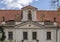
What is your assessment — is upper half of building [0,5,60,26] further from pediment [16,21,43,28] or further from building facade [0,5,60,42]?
pediment [16,21,43,28]

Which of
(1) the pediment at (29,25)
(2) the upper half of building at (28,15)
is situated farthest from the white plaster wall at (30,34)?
(2) the upper half of building at (28,15)

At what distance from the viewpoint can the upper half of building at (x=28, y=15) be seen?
161 feet

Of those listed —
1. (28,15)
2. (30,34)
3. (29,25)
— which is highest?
(28,15)

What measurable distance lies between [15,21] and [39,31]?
4178 mm

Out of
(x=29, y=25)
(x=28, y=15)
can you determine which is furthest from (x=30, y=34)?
(x=28, y=15)

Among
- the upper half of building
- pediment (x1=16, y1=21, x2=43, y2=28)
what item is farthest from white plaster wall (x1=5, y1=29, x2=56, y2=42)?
the upper half of building

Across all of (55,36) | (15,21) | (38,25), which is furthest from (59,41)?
(15,21)

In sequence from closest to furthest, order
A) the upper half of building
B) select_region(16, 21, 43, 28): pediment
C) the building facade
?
select_region(16, 21, 43, 28): pediment, the building facade, the upper half of building

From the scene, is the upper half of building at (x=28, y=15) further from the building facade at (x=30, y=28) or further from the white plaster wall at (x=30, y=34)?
the white plaster wall at (x=30, y=34)

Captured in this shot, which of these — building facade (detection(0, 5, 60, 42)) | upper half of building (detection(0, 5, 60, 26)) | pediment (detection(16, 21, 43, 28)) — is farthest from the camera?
upper half of building (detection(0, 5, 60, 26))

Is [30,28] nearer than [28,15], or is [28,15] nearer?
[30,28]

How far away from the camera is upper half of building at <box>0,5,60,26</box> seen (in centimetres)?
4909

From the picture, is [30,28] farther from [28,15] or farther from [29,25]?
[28,15]

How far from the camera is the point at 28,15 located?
1951 inches
